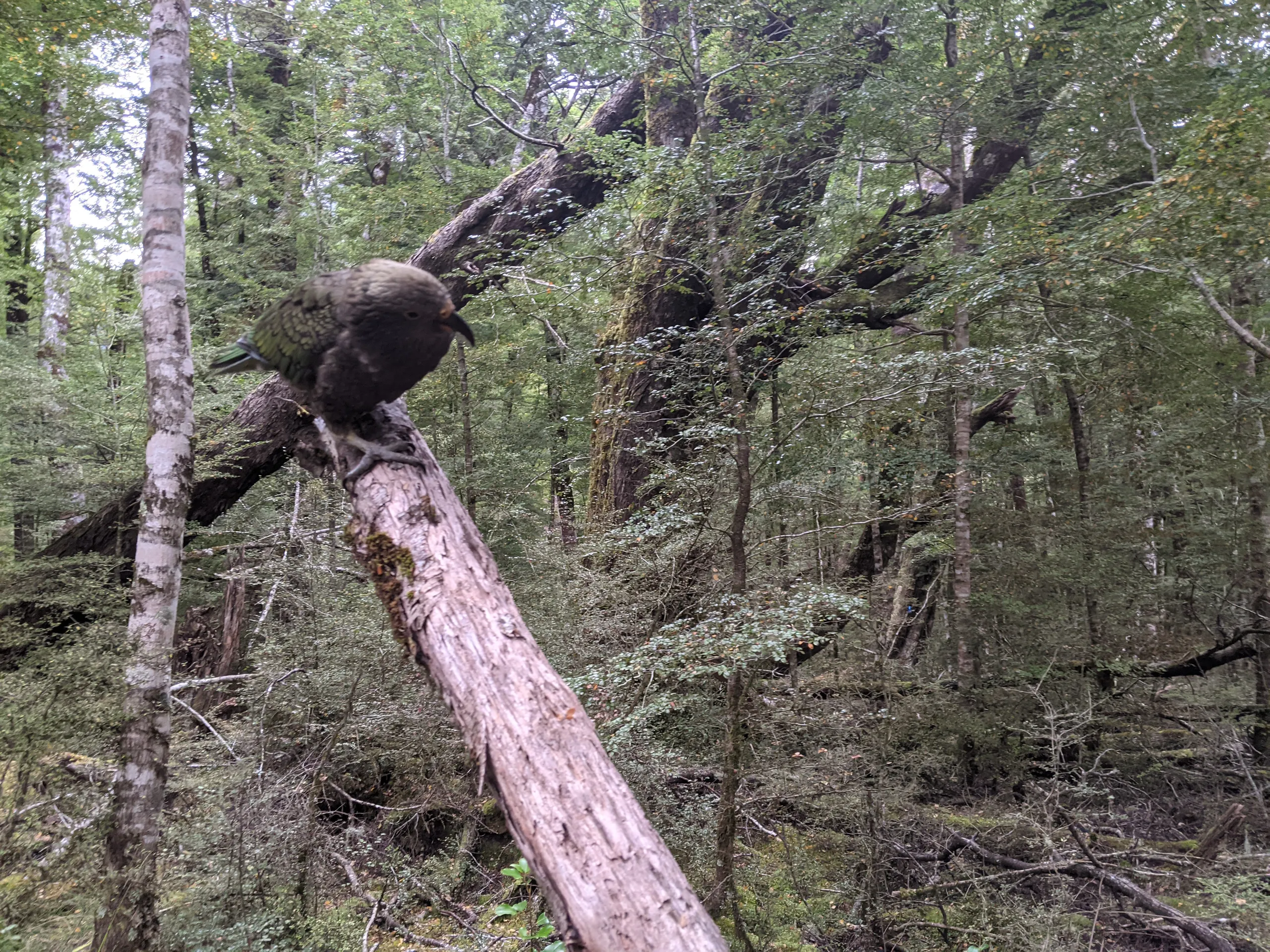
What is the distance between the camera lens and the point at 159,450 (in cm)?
370

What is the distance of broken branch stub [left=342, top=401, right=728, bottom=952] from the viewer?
1.14 metres

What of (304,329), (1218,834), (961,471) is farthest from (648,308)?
(1218,834)

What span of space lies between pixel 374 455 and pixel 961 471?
5.87 metres

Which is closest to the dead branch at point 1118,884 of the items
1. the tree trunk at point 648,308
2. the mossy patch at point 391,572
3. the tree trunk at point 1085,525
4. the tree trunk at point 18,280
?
the tree trunk at point 1085,525

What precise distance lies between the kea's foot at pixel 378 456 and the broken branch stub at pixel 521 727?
0.02 metres

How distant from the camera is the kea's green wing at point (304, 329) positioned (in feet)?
6.50

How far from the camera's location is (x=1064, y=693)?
6766 mm

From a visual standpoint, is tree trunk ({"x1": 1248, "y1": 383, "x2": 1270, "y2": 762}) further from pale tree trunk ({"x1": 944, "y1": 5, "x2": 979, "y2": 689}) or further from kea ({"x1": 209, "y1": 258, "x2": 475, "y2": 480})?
kea ({"x1": 209, "y1": 258, "x2": 475, "y2": 480})

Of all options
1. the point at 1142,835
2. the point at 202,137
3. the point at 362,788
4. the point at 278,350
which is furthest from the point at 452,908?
the point at 202,137

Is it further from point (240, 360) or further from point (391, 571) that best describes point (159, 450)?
point (391, 571)

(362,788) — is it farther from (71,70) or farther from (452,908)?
(71,70)

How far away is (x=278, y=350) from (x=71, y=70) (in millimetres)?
7451

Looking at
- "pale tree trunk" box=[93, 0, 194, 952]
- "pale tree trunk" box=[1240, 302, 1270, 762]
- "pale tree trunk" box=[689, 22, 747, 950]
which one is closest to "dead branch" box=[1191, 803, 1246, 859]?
"pale tree trunk" box=[1240, 302, 1270, 762]

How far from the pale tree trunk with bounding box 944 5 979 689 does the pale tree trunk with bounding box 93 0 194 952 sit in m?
6.01
